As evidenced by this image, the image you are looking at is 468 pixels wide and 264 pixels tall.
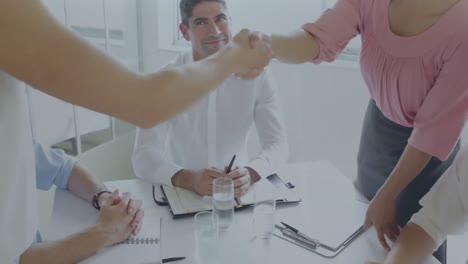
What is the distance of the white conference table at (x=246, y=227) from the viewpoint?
107 centimetres

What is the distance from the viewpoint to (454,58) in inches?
41.2

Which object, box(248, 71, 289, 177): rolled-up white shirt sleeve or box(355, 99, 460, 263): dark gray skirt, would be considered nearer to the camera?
box(355, 99, 460, 263): dark gray skirt

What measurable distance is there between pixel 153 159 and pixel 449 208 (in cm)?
101

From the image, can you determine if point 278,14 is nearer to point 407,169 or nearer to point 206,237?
point 407,169

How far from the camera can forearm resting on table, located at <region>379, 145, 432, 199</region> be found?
3.63ft

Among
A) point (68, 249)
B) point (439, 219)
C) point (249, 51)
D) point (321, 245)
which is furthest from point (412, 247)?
point (68, 249)

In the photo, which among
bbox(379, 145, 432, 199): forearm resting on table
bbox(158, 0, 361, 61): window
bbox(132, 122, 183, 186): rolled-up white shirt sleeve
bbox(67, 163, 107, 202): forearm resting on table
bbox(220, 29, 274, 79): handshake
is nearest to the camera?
bbox(379, 145, 432, 199): forearm resting on table

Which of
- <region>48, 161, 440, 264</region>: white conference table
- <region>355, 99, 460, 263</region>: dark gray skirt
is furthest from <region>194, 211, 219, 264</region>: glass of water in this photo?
<region>355, 99, 460, 263</region>: dark gray skirt

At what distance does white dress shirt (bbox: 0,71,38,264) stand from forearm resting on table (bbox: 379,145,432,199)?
900mm

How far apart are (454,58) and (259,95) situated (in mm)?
952

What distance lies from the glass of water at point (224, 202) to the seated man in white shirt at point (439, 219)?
1.48ft

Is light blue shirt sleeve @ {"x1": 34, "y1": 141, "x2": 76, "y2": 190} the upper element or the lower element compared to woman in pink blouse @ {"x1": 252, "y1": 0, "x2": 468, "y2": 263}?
lower

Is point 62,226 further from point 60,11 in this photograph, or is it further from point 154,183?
point 60,11

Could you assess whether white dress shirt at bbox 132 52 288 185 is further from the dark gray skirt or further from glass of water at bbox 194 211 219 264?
glass of water at bbox 194 211 219 264
